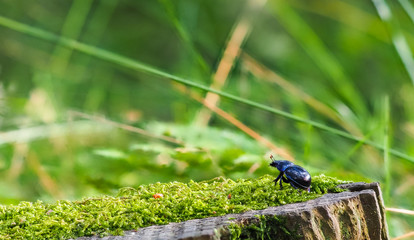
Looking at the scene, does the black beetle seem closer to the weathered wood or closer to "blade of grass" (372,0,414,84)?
the weathered wood

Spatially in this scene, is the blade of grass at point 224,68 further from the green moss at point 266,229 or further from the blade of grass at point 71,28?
the green moss at point 266,229

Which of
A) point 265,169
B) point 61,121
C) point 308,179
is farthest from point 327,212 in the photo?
point 61,121

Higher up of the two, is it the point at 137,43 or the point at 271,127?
the point at 137,43

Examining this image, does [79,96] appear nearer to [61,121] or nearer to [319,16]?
[61,121]

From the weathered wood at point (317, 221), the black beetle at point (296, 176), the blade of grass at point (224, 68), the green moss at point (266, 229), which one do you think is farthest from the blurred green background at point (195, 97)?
the green moss at point (266, 229)

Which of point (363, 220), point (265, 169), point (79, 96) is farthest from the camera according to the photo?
point (79, 96)
